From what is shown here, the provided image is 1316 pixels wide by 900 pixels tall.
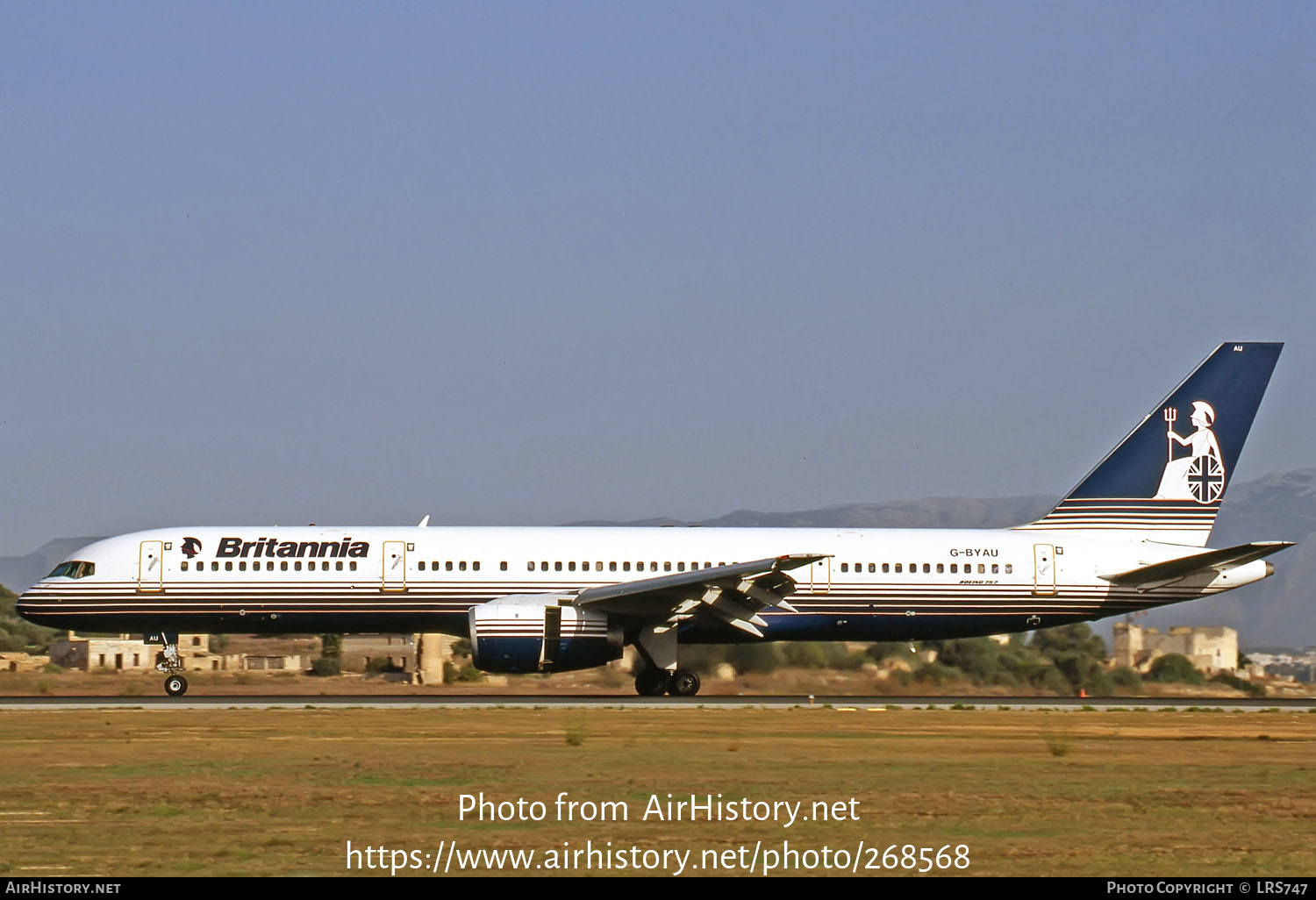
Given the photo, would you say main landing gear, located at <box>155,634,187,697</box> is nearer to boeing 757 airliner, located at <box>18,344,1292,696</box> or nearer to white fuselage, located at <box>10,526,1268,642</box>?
boeing 757 airliner, located at <box>18,344,1292,696</box>

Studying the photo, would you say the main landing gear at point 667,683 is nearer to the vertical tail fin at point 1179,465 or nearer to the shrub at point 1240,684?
the vertical tail fin at point 1179,465

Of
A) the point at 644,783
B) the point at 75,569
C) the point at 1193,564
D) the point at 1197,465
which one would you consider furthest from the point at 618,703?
the point at 1197,465

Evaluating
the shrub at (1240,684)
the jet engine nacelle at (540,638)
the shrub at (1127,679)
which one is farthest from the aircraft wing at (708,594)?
the shrub at (1240,684)

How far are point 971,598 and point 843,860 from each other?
22.3 metres

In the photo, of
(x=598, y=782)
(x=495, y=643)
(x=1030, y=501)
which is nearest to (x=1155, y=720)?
(x=495, y=643)

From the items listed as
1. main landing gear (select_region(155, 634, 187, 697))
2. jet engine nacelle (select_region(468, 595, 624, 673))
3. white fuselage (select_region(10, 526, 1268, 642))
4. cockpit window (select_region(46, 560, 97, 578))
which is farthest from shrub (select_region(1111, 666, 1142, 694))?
cockpit window (select_region(46, 560, 97, 578))

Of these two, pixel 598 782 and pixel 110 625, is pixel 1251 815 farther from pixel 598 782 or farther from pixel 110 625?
pixel 110 625

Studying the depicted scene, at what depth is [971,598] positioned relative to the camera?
34.1 m

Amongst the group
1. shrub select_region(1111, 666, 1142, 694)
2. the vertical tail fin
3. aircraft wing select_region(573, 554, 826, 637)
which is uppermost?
the vertical tail fin

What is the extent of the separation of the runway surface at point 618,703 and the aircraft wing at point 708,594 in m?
1.68

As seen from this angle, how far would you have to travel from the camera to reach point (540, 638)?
30.8 metres

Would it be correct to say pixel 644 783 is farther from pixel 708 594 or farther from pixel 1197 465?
pixel 1197 465

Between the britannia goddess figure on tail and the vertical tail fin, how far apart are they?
0.06ft

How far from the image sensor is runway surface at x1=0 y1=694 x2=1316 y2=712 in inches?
1172
